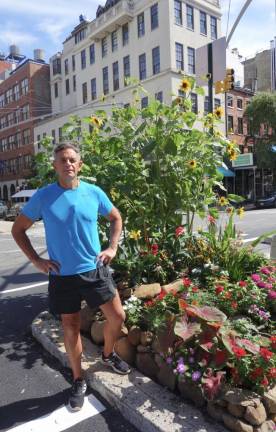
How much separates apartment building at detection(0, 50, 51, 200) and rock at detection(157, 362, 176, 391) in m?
44.3

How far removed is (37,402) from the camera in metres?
3.31

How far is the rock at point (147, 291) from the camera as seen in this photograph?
13.4ft

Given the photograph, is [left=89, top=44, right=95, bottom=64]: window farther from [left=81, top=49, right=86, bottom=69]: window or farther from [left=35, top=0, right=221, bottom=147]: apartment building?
[left=81, top=49, right=86, bottom=69]: window

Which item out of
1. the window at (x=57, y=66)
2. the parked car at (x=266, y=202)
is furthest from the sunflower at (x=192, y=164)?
the window at (x=57, y=66)

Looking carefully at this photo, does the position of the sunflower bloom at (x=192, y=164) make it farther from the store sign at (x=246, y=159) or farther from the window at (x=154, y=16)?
the window at (x=154, y=16)

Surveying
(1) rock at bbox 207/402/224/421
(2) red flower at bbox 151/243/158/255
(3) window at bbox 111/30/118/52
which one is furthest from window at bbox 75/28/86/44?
(1) rock at bbox 207/402/224/421

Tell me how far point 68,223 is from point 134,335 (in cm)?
122

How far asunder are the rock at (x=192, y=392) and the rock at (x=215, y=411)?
107 millimetres

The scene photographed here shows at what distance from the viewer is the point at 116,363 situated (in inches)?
138

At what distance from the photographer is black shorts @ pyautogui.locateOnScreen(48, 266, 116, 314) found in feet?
10.2

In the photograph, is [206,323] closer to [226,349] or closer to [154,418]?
[226,349]

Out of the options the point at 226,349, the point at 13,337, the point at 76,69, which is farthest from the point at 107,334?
the point at 76,69

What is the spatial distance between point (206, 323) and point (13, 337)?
2.57 m

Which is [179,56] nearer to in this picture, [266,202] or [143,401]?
[266,202]
